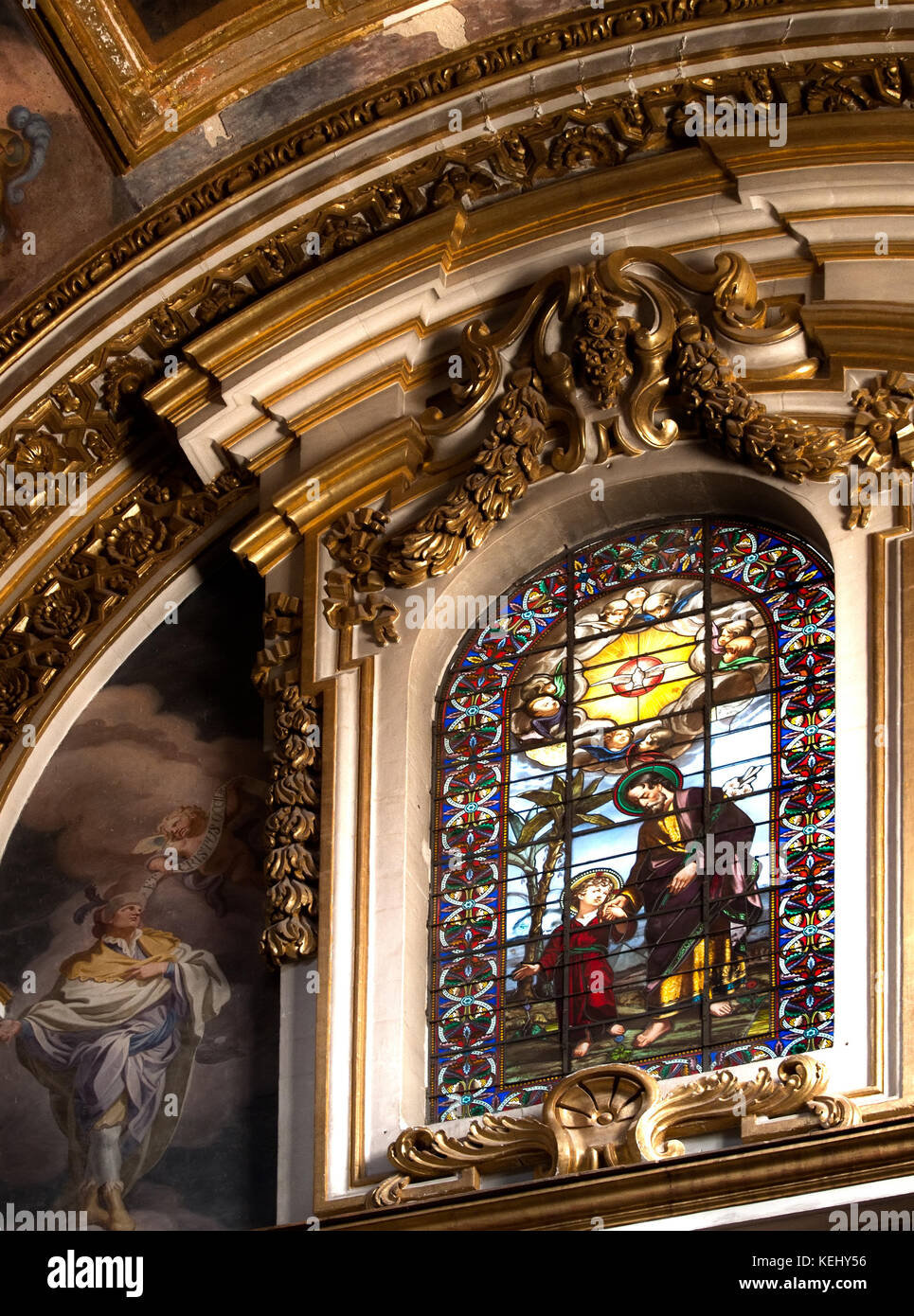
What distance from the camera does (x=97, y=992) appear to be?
1634 centimetres

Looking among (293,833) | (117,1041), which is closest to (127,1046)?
(117,1041)

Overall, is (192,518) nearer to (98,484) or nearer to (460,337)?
(98,484)

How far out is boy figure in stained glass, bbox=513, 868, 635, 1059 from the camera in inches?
594

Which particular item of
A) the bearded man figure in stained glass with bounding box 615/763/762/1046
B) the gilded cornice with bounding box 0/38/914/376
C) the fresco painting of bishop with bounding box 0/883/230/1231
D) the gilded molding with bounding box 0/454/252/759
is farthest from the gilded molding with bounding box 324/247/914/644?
the fresco painting of bishop with bounding box 0/883/230/1231

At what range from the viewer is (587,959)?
15.2 m

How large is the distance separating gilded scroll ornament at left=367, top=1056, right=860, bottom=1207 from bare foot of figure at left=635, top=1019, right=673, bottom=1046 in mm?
535

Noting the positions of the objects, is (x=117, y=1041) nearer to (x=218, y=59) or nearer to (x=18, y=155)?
(x=18, y=155)

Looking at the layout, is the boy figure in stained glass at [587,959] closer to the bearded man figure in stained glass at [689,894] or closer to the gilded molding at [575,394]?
the bearded man figure in stained glass at [689,894]

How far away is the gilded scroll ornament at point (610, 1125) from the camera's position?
13.8 metres

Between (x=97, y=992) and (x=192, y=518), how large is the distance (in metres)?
2.82

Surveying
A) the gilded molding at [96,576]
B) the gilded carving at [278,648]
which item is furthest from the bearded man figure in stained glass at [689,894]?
the gilded molding at [96,576]

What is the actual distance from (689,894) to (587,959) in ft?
1.92
